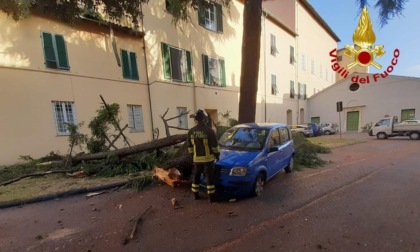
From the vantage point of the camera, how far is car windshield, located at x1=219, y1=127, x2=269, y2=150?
592 centimetres

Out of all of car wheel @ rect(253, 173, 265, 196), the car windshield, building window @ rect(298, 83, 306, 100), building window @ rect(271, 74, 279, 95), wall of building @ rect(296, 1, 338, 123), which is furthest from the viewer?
building window @ rect(298, 83, 306, 100)

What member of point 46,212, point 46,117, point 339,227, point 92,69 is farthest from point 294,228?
point 92,69

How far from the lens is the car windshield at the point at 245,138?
592 cm

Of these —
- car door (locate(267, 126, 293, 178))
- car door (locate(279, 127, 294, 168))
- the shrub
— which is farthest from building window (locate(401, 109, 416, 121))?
car door (locate(267, 126, 293, 178))

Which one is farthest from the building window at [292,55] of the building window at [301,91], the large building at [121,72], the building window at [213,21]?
the building window at [213,21]

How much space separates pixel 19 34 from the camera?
32.9ft

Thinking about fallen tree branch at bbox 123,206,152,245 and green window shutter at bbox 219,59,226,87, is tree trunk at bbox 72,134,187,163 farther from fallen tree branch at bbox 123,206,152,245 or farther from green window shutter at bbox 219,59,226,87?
green window shutter at bbox 219,59,226,87

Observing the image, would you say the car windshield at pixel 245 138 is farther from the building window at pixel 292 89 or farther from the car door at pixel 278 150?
the building window at pixel 292 89

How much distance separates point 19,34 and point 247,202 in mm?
11616

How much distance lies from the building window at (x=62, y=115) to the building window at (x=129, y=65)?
3.36 meters

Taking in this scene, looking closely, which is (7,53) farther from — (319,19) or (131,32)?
(319,19)

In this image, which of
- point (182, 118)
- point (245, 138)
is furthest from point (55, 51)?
point (245, 138)

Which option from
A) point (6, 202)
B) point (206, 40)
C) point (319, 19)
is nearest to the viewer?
point (6, 202)

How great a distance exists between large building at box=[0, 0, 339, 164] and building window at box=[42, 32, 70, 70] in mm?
42
